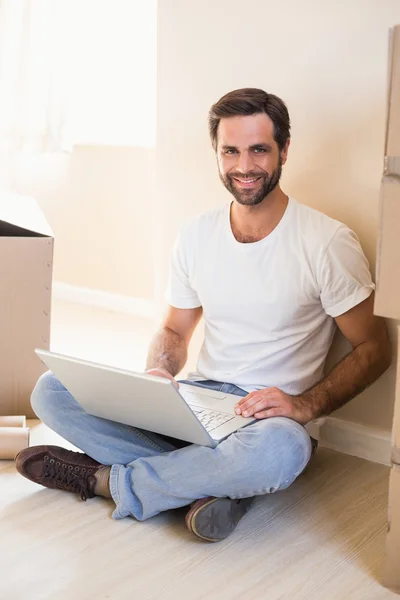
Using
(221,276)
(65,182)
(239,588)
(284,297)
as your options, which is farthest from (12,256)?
(65,182)

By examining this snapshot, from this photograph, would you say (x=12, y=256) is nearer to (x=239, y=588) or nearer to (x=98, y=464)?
(x=98, y=464)

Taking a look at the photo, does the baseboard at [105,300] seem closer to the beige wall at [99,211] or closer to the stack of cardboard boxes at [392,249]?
the beige wall at [99,211]

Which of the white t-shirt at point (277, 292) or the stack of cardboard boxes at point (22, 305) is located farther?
the stack of cardboard boxes at point (22, 305)

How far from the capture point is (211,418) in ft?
5.78

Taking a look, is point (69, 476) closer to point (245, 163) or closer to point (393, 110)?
point (245, 163)

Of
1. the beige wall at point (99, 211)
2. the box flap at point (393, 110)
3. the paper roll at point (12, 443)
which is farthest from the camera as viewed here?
the beige wall at point (99, 211)

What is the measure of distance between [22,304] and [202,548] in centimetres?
89

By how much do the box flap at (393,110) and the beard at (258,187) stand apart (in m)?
0.52

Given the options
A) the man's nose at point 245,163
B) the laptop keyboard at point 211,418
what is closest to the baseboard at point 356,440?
the laptop keyboard at point 211,418

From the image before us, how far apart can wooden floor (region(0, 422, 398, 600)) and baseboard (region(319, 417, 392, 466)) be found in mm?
114

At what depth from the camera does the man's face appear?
6.04ft

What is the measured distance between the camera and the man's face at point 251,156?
184 centimetres

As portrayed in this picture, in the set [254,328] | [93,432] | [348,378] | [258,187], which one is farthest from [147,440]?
[258,187]

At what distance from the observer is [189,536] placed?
1648mm
